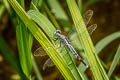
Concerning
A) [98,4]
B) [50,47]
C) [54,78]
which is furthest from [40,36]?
[98,4]

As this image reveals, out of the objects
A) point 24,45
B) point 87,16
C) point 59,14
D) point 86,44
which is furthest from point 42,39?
point 59,14

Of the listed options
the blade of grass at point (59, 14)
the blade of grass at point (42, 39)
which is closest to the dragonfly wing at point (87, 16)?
the blade of grass at point (42, 39)

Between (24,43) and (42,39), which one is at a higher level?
(42,39)

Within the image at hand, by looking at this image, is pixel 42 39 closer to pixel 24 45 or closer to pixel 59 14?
pixel 24 45

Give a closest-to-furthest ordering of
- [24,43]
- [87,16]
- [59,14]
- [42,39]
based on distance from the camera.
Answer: [42,39] → [24,43] → [87,16] → [59,14]

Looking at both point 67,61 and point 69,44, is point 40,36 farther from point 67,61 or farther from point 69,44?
point 69,44

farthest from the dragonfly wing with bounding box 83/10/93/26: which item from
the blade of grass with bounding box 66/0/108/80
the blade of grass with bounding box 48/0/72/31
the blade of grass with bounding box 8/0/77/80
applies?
the blade of grass with bounding box 48/0/72/31

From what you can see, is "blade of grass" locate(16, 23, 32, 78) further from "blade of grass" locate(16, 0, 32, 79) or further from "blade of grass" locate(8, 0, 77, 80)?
"blade of grass" locate(8, 0, 77, 80)

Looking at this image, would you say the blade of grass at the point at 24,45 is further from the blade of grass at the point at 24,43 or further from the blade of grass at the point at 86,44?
the blade of grass at the point at 86,44
